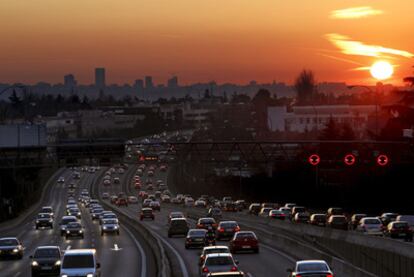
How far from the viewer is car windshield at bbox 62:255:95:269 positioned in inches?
1482

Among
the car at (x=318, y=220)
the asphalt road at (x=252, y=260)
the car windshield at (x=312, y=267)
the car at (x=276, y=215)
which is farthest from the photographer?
the car at (x=276, y=215)

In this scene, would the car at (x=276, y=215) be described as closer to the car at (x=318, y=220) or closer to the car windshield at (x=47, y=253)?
the car at (x=318, y=220)

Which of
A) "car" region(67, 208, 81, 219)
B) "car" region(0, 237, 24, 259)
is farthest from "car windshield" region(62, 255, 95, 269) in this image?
"car" region(67, 208, 81, 219)

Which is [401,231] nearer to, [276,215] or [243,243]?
[243,243]

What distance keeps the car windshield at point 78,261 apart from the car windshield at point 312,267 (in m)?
8.09

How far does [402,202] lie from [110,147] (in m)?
27.3

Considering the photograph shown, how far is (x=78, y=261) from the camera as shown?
37.9 m

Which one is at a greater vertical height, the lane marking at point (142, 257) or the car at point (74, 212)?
the lane marking at point (142, 257)

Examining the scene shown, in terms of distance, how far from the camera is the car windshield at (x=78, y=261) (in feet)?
124

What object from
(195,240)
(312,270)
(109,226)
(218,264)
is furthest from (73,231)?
(312,270)

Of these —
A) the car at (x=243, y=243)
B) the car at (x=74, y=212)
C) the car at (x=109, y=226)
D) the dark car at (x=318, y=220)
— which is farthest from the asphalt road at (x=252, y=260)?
the car at (x=74, y=212)

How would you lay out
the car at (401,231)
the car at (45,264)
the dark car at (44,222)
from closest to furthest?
the car at (45,264)
the car at (401,231)
the dark car at (44,222)

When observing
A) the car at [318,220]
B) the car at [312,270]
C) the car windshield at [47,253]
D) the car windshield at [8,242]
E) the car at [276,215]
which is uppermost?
the car at [312,270]

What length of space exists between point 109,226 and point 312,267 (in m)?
47.5
